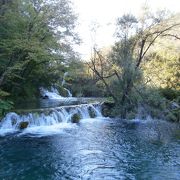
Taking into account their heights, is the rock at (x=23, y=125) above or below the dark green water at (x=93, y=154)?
above

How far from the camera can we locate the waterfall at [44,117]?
47.5ft

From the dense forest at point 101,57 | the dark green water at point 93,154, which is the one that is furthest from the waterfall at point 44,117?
the dark green water at point 93,154

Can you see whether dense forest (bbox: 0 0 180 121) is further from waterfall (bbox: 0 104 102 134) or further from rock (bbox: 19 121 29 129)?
rock (bbox: 19 121 29 129)

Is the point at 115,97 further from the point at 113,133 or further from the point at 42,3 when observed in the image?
the point at 42,3

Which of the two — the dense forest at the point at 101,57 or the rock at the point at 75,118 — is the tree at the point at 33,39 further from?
the rock at the point at 75,118

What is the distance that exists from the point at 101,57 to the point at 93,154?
11.2 meters

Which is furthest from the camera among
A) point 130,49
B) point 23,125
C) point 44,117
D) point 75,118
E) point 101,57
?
point 101,57

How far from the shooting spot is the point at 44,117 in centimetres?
1602

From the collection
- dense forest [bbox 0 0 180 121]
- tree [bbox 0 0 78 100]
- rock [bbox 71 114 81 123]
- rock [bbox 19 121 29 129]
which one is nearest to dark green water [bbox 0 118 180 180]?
rock [bbox 19 121 29 129]

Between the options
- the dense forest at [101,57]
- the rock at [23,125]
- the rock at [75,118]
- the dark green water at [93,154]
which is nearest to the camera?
the dark green water at [93,154]

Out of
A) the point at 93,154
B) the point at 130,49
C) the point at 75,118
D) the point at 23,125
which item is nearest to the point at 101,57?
the point at 130,49

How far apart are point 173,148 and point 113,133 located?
357 centimetres

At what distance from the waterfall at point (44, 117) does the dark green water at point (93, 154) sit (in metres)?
1.67

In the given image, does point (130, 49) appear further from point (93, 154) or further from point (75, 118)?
point (93, 154)
